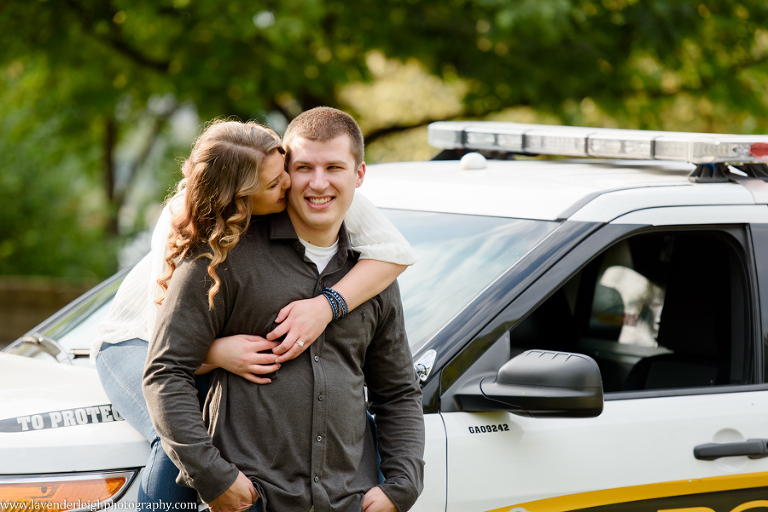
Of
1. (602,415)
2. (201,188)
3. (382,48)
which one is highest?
(382,48)

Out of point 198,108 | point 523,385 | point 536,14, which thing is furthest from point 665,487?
point 198,108

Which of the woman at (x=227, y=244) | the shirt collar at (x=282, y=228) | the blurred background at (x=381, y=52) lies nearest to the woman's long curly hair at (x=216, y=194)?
the woman at (x=227, y=244)

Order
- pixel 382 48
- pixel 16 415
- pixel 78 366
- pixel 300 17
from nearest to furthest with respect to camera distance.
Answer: pixel 16 415, pixel 78 366, pixel 300 17, pixel 382 48

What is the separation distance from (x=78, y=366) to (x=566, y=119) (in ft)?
18.8

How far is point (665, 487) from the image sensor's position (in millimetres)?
2629

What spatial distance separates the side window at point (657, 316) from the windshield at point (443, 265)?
64 cm

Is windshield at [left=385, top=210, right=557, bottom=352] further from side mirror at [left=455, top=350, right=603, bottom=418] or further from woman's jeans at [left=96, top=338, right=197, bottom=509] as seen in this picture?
Answer: woman's jeans at [left=96, top=338, right=197, bottom=509]

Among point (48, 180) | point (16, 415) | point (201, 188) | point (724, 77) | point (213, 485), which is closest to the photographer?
point (213, 485)

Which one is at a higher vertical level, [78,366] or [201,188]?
[201,188]

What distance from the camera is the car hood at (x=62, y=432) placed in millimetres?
2170

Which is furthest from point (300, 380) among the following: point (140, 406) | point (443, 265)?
point (443, 265)

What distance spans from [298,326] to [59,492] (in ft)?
2.25

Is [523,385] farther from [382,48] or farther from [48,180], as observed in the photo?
[48,180]

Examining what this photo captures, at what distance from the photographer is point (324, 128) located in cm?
229
